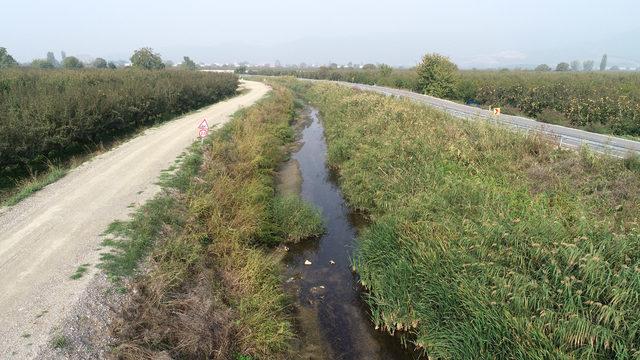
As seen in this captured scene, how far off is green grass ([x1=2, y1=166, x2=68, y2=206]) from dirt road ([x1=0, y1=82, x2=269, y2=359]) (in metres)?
0.29

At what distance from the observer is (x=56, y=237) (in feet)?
33.3

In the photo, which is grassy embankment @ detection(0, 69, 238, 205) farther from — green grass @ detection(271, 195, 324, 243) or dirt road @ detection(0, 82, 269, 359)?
green grass @ detection(271, 195, 324, 243)

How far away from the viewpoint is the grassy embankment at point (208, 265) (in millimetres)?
7371

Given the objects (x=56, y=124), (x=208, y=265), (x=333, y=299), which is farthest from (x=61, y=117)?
(x=333, y=299)

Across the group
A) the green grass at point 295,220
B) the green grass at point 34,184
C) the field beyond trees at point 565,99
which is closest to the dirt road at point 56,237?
the green grass at point 34,184

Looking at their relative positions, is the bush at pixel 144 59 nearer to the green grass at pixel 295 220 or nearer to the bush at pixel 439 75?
the bush at pixel 439 75

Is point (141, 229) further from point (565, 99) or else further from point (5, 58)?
point (5, 58)

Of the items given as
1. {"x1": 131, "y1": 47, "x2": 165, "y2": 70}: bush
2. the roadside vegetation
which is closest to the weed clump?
the roadside vegetation

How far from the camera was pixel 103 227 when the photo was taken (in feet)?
35.4

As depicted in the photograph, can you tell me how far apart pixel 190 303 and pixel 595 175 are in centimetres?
1183

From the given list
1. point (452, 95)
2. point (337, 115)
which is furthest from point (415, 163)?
point (452, 95)

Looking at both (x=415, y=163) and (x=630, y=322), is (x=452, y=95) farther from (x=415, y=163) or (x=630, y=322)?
(x=630, y=322)

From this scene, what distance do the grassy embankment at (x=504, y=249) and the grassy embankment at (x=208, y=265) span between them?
284 centimetres

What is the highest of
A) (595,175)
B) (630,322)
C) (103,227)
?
(595,175)
